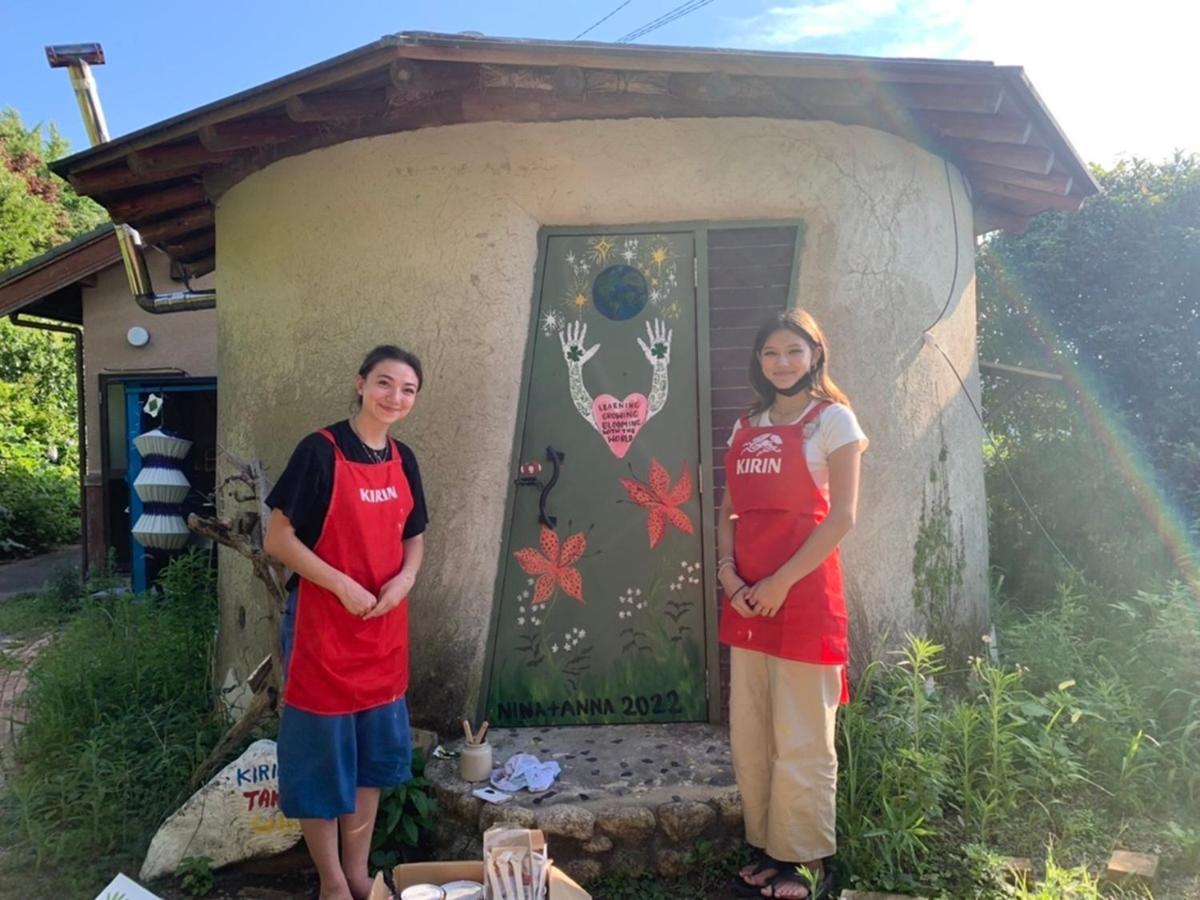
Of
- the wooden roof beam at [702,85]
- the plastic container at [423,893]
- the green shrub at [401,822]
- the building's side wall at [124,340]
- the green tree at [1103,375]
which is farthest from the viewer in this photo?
the building's side wall at [124,340]

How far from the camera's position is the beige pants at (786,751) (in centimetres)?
280

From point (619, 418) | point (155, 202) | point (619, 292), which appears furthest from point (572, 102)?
point (155, 202)

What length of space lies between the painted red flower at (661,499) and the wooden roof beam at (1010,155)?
234 cm

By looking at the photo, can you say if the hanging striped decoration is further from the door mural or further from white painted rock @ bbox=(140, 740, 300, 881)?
the door mural

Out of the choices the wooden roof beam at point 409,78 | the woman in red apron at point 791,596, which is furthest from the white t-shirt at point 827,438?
the wooden roof beam at point 409,78

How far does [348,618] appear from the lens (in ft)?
8.89

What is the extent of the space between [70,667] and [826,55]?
16.1ft

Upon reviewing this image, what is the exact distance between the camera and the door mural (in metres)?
3.95

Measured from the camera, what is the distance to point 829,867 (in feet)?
10.0

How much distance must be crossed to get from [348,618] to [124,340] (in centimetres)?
804

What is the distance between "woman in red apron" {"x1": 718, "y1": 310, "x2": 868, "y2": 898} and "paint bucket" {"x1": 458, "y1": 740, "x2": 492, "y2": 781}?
1.07 meters

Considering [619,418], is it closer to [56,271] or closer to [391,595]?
[391,595]

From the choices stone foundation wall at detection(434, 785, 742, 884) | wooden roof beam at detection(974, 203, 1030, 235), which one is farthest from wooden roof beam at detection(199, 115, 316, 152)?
wooden roof beam at detection(974, 203, 1030, 235)

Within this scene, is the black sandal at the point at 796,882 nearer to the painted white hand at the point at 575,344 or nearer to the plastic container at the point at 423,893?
the plastic container at the point at 423,893
